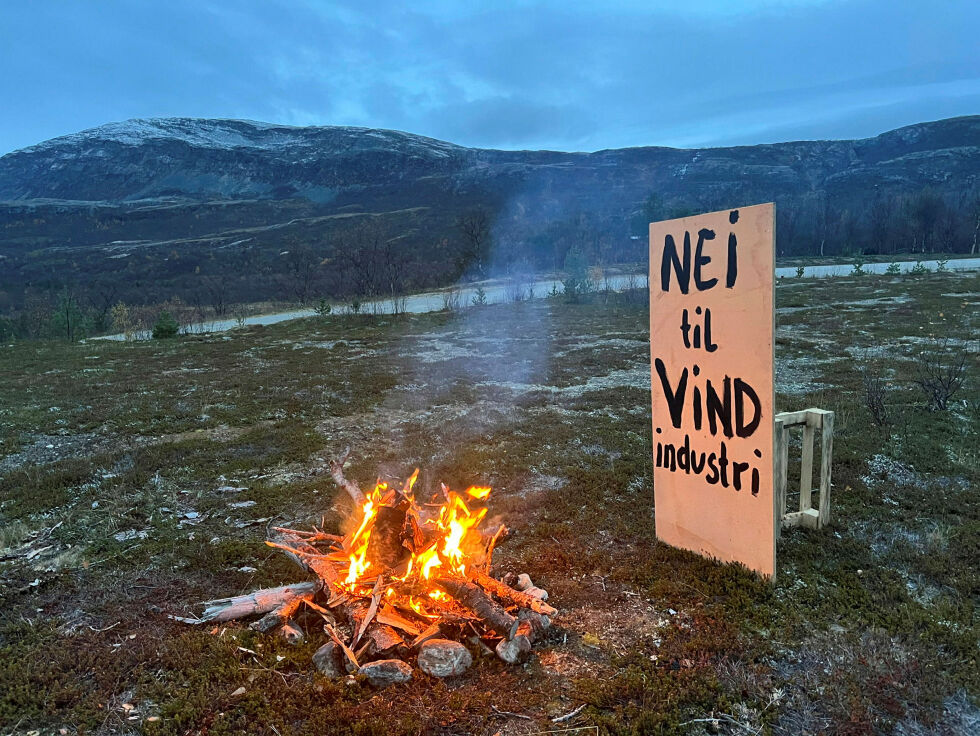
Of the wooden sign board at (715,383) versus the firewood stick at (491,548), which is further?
the firewood stick at (491,548)

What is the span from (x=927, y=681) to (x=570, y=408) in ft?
20.8

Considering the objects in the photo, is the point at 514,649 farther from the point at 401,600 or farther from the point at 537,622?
the point at 401,600

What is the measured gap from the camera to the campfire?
9.84 feet

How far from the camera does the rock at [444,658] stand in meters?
2.90

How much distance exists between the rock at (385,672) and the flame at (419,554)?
15.8 inches

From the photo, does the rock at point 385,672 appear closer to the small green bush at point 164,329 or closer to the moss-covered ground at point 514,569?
the moss-covered ground at point 514,569

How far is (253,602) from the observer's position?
11.5 ft

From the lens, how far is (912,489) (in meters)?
5.01

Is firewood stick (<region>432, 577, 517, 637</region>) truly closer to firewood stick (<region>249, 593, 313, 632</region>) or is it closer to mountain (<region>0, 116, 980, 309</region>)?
firewood stick (<region>249, 593, 313, 632</region>)

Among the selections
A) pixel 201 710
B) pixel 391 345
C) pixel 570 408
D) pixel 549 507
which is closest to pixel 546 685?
pixel 201 710

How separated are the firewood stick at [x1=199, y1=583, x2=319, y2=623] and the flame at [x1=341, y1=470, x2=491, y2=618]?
12.0 inches

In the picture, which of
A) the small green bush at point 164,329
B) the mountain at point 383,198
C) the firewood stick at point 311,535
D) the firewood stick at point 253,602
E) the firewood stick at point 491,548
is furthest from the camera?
the mountain at point 383,198

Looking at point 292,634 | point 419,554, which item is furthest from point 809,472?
point 292,634

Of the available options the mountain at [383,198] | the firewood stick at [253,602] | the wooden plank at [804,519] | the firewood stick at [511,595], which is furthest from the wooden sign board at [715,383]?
the mountain at [383,198]
